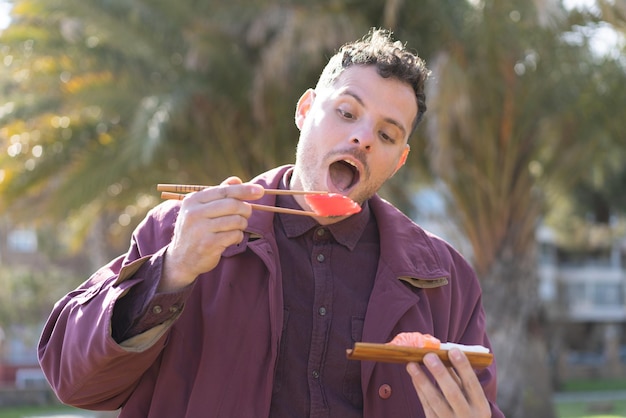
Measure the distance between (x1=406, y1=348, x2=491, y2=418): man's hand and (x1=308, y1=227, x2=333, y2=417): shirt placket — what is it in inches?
12.3

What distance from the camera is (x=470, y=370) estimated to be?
230 centimetres

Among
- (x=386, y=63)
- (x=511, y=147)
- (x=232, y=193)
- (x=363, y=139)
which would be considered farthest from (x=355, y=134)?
(x=511, y=147)

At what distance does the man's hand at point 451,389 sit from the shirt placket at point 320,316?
31cm

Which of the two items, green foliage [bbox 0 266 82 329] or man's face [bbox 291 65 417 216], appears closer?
man's face [bbox 291 65 417 216]

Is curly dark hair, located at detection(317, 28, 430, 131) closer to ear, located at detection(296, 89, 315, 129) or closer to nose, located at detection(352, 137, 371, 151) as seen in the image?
ear, located at detection(296, 89, 315, 129)

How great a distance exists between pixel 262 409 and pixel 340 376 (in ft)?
0.87

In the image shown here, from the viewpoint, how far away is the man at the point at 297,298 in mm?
2307

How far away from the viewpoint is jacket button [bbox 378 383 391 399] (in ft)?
8.39

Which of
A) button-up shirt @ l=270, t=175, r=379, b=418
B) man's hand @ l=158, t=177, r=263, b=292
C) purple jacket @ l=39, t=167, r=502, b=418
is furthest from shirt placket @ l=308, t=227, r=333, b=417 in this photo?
man's hand @ l=158, t=177, r=263, b=292

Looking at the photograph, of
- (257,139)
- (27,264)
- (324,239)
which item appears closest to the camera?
(324,239)

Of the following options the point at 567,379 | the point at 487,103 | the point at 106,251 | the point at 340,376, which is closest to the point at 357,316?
the point at 340,376

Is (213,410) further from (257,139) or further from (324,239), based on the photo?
(257,139)

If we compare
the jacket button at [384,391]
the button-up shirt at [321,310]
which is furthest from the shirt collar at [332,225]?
the jacket button at [384,391]

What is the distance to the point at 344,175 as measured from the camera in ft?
9.21
